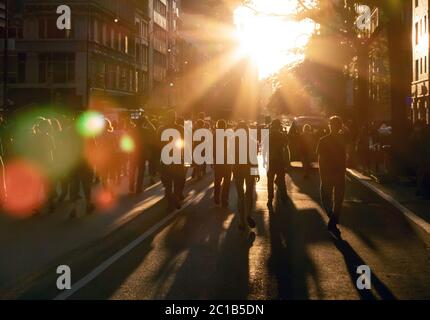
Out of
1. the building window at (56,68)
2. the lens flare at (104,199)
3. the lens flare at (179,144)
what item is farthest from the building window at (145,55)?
the lens flare at (179,144)

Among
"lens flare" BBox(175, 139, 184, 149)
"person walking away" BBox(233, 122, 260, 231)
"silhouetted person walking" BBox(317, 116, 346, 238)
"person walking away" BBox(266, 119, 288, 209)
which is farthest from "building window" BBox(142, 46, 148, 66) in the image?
"silhouetted person walking" BBox(317, 116, 346, 238)

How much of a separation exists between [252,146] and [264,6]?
16215mm

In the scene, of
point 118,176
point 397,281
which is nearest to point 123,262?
point 397,281

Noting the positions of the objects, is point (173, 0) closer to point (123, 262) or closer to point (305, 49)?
point (305, 49)

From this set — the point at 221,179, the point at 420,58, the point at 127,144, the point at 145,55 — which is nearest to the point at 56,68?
the point at 145,55

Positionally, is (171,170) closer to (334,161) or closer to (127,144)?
(334,161)

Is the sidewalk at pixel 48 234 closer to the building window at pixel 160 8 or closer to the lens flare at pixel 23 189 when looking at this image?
the lens flare at pixel 23 189

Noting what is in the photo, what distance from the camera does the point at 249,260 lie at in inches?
410

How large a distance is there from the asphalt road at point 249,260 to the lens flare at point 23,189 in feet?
6.93

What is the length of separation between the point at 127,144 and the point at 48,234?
9.25 metres

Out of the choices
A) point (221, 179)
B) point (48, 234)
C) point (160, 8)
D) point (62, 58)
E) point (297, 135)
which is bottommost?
point (48, 234)

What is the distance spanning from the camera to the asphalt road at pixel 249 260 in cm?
830

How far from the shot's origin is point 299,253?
36.4ft

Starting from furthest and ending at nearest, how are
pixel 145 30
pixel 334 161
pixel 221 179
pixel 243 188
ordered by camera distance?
pixel 145 30
pixel 221 179
pixel 243 188
pixel 334 161
